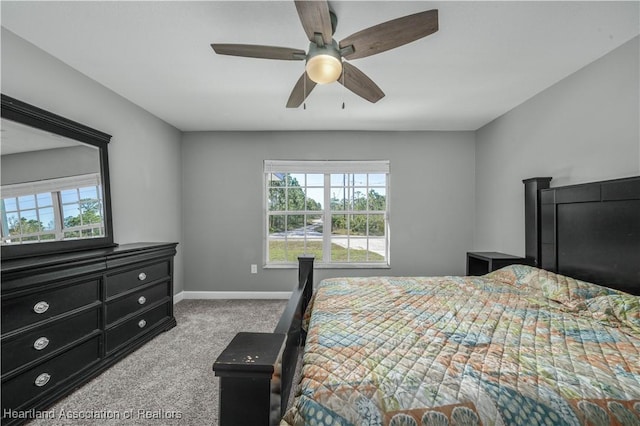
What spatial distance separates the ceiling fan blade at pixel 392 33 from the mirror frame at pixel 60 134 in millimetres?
2149

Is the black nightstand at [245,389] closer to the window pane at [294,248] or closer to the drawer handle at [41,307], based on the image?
the drawer handle at [41,307]

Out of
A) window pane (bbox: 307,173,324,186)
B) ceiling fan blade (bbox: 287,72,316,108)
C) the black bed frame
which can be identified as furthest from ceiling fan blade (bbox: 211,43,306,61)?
window pane (bbox: 307,173,324,186)

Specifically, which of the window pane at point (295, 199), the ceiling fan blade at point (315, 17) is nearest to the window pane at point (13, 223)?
the ceiling fan blade at point (315, 17)

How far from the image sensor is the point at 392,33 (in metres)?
1.44

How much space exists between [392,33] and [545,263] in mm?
2474

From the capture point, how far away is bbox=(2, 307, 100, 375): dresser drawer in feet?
5.22

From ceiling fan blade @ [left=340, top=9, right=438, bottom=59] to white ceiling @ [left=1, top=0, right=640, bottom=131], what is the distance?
309 mm

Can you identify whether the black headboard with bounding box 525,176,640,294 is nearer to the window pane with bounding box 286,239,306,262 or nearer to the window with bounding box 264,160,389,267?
the window with bounding box 264,160,389,267

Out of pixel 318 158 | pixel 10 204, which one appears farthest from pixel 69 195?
→ pixel 318 158

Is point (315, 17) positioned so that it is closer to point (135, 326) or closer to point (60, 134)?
point (60, 134)

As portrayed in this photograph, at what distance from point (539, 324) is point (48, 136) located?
3452 mm

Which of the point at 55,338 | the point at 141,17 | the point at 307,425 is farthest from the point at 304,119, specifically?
the point at 307,425

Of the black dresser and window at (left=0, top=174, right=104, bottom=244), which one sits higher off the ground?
window at (left=0, top=174, right=104, bottom=244)

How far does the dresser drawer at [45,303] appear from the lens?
1.59 m
